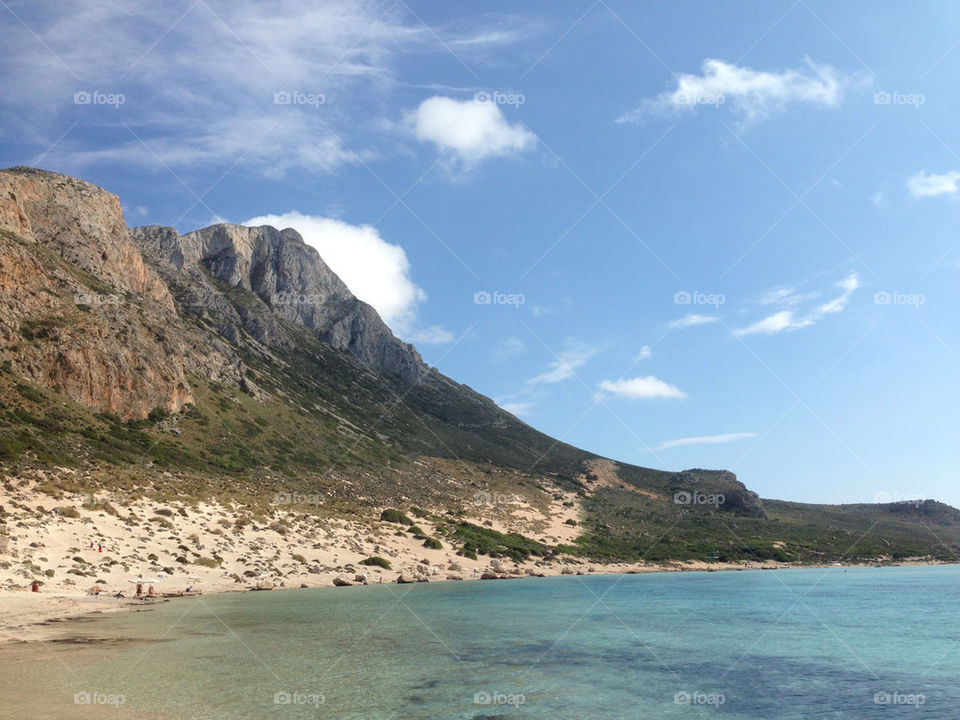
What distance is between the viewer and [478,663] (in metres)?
23.9

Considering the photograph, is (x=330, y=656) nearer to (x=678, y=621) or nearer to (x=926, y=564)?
(x=678, y=621)

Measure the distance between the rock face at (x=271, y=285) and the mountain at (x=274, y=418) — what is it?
1.90 feet

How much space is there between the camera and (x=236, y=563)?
54188 mm

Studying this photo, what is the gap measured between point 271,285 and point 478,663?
16449 cm

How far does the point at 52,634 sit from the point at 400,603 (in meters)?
23.9

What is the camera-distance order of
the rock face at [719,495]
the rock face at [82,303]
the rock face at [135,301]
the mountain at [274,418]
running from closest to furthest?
the mountain at [274,418] → the rock face at [82,303] → the rock face at [135,301] → the rock face at [719,495]

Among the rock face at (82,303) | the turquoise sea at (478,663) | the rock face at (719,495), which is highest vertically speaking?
the rock face at (82,303)

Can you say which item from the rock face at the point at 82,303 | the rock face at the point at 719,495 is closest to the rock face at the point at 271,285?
the rock face at the point at 82,303

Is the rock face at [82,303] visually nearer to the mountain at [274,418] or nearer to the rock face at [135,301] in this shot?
the rock face at [135,301]

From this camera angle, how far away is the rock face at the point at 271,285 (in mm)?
149875

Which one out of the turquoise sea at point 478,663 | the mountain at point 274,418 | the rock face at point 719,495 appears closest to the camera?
the turquoise sea at point 478,663

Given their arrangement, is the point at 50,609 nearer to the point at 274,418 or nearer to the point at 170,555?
the point at 170,555

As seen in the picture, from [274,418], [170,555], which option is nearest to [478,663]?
[170,555]

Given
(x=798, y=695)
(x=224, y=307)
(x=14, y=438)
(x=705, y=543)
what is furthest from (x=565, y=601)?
(x=224, y=307)
